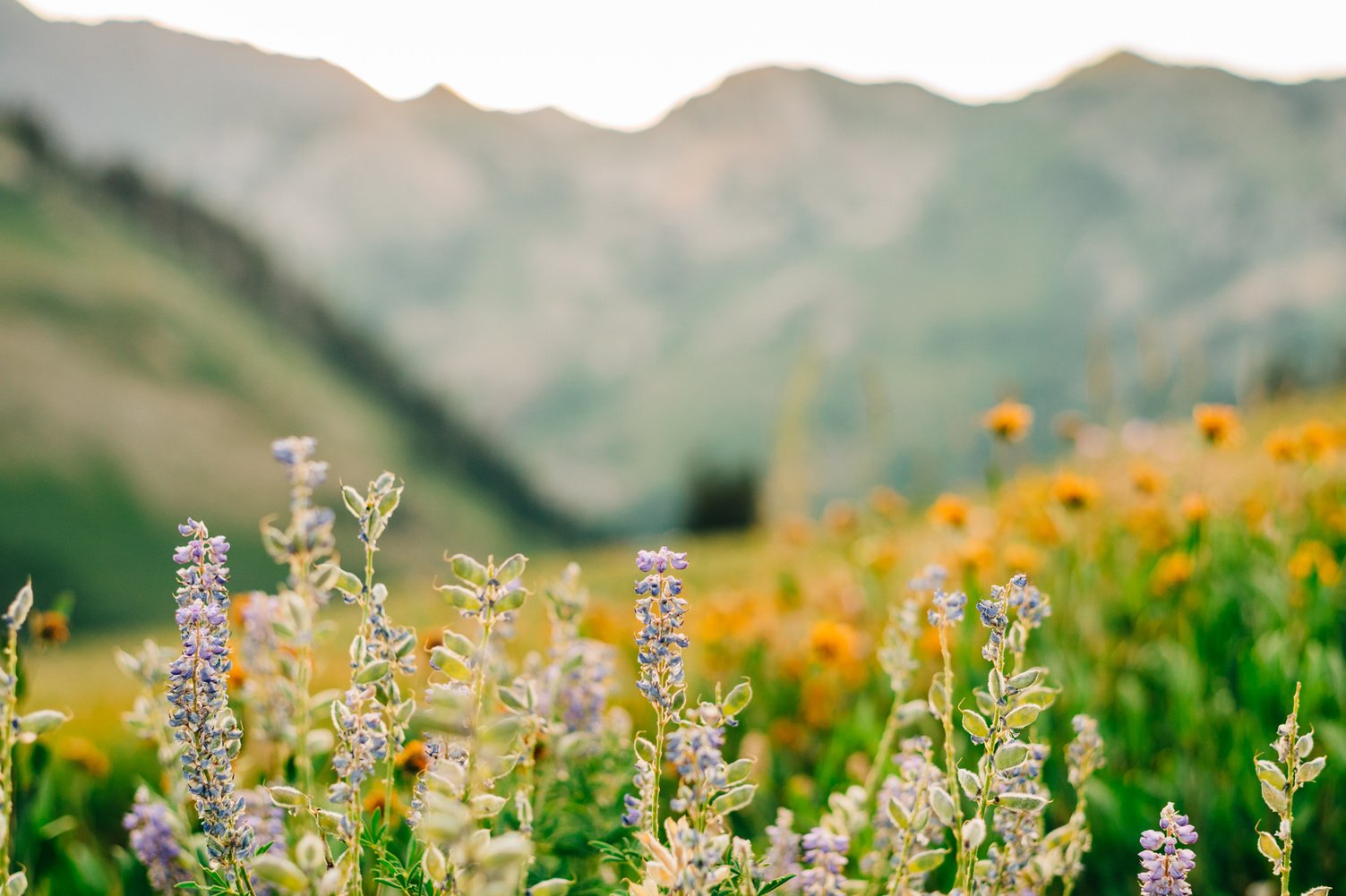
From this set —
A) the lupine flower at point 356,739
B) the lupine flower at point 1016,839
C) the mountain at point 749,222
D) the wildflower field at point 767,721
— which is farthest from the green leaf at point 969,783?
the mountain at point 749,222

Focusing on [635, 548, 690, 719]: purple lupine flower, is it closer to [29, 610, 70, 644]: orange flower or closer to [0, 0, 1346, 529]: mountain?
[29, 610, 70, 644]: orange flower

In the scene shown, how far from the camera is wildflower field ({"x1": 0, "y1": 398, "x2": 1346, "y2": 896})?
102 centimetres

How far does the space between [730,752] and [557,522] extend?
40.0m

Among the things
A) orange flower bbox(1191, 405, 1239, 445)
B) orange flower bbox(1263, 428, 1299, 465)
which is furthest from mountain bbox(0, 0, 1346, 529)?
orange flower bbox(1191, 405, 1239, 445)

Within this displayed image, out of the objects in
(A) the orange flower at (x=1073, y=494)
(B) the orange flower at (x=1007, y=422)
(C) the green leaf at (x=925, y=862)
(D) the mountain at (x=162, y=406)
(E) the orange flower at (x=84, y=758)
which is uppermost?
(D) the mountain at (x=162, y=406)

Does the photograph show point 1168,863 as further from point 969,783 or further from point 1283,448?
point 1283,448

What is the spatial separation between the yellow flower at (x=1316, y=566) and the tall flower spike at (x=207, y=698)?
298 centimetres

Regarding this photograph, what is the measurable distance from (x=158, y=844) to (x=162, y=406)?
33.9m

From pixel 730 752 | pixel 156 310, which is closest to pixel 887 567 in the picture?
pixel 730 752

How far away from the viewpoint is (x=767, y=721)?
3480 millimetres

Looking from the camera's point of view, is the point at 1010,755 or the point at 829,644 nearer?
the point at 1010,755

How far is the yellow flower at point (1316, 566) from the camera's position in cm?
281

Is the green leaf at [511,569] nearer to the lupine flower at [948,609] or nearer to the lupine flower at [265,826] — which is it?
the lupine flower at [948,609]

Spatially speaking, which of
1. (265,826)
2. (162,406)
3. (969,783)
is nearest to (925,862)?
(969,783)
